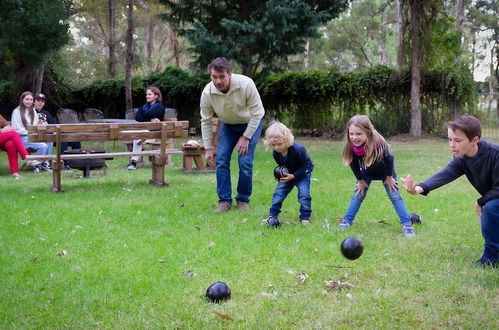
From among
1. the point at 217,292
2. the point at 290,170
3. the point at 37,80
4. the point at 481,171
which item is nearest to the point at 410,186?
the point at 481,171

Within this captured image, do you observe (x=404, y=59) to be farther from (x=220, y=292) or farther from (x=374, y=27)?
(x=374, y=27)

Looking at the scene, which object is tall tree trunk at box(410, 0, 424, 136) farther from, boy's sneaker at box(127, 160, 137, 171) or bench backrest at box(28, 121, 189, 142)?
bench backrest at box(28, 121, 189, 142)

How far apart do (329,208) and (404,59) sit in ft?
48.2

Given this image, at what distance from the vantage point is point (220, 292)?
431 cm

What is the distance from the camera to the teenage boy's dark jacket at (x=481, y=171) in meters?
4.96

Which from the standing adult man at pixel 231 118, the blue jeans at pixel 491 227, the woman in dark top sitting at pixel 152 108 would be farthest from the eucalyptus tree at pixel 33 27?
the blue jeans at pixel 491 227

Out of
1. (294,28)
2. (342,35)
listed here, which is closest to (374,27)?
(342,35)

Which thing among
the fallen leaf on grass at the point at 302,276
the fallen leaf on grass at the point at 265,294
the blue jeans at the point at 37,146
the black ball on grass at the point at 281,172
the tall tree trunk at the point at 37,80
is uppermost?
the tall tree trunk at the point at 37,80

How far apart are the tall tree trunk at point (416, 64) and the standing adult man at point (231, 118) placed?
542 inches

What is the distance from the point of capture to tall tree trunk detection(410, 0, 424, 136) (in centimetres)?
2022

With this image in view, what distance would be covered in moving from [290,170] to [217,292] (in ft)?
9.77

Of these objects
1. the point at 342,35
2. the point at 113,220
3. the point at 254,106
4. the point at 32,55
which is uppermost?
the point at 342,35

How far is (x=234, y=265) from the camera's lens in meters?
5.23

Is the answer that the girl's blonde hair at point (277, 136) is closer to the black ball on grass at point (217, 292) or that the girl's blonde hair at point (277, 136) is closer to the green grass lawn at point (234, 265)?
the green grass lawn at point (234, 265)
